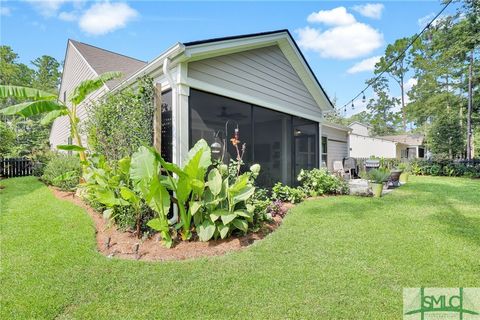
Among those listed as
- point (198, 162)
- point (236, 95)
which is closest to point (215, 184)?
point (198, 162)

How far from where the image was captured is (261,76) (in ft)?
22.1

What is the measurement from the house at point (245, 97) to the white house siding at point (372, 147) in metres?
15.7

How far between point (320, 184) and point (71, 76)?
1326cm

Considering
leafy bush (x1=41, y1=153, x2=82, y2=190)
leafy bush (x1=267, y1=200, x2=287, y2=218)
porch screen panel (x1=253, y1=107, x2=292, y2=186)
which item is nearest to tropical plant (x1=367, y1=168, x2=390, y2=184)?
porch screen panel (x1=253, y1=107, x2=292, y2=186)

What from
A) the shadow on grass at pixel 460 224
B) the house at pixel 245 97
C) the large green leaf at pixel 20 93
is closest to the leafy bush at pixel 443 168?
the house at pixel 245 97

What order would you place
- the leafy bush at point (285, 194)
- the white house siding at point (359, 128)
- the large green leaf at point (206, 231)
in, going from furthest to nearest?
the white house siding at point (359, 128) → the leafy bush at point (285, 194) → the large green leaf at point (206, 231)

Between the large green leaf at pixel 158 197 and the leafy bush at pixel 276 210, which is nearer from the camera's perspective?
the large green leaf at pixel 158 197

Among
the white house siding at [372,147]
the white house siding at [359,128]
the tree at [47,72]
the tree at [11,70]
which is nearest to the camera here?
the tree at [11,70]

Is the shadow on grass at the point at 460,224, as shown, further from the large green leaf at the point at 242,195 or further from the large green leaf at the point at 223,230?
the large green leaf at the point at 223,230

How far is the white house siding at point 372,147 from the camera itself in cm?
2288

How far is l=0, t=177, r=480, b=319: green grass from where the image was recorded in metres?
2.41

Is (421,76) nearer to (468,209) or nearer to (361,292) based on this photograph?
(468,209)

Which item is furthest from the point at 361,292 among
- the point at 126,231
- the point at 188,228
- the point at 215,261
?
the point at 126,231

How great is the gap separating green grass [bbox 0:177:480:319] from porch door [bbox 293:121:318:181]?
145 inches
